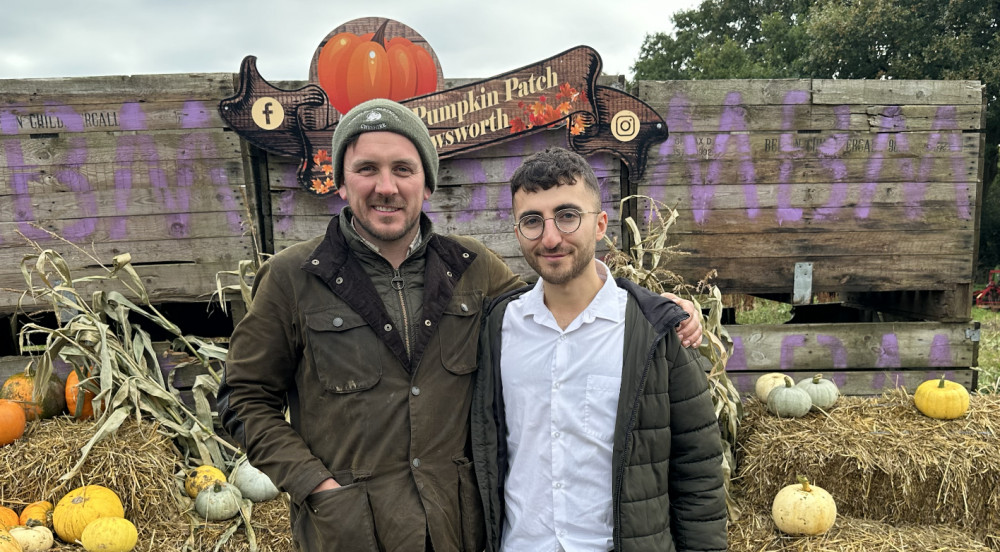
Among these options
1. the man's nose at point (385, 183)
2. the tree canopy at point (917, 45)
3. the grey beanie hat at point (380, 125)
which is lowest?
the man's nose at point (385, 183)

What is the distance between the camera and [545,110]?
380cm

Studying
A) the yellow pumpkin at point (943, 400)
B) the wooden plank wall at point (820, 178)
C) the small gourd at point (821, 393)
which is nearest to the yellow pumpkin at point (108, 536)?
the wooden plank wall at point (820, 178)

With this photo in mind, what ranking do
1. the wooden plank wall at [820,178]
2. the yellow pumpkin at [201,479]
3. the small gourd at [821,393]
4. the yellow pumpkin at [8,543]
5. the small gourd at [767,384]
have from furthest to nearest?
the wooden plank wall at [820,178]
the small gourd at [767,384]
the small gourd at [821,393]
the yellow pumpkin at [201,479]
the yellow pumpkin at [8,543]

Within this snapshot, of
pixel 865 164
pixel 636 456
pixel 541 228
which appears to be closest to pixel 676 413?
pixel 636 456

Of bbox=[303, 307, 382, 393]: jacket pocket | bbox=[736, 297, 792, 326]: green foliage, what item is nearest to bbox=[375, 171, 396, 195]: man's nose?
bbox=[303, 307, 382, 393]: jacket pocket

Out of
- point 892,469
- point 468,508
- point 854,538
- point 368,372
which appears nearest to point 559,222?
point 368,372

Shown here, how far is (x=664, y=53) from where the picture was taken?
2761 cm

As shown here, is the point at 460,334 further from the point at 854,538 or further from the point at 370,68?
the point at 854,538

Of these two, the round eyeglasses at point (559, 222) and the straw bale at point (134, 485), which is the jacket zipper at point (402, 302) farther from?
the straw bale at point (134, 485)

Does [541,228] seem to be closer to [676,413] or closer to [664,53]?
[676,413]

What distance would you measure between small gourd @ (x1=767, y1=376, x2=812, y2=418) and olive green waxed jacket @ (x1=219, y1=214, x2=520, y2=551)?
98.0 inches

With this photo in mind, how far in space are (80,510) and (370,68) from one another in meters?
2.72

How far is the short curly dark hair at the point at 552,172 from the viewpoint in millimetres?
1683

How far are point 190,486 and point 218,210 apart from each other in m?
1.64
